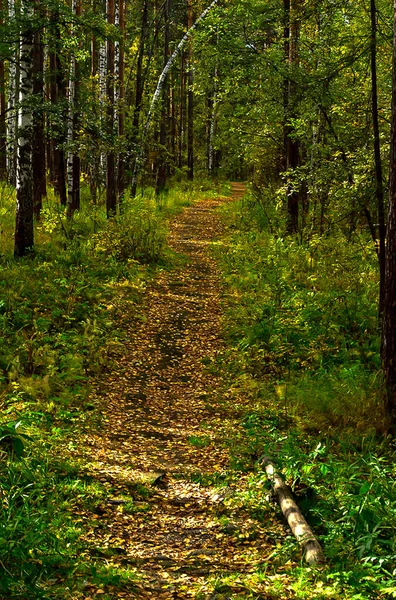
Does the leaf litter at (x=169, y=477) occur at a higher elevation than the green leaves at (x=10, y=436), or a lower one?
lower

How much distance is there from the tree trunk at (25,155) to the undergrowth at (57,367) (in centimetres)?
41

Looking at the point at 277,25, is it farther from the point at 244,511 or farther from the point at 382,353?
the point at 244,511

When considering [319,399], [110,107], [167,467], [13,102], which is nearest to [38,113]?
[110,107]

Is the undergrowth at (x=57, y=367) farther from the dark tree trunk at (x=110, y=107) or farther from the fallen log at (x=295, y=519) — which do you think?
the fallen log at (x=295, y=519)

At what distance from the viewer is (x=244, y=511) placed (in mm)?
5172

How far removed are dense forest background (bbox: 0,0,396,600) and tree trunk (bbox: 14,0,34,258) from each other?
0.03 m

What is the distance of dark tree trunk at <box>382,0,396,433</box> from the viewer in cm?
630

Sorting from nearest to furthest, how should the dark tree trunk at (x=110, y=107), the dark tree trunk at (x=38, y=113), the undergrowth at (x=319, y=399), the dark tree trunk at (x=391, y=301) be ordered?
the undergrowth at (x=319, y=399), the dark tree trunk at (x=391, y=301), the dark tree trunk at (x=38, y=113), the dark tree trunk at (x=110, y=107)

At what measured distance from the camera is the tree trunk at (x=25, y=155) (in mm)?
10844

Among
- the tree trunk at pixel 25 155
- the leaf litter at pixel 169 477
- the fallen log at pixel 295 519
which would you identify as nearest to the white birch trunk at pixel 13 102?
the tree trunk at pixel 25 155

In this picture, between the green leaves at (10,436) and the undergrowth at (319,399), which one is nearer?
the undergrowth at (319,399)

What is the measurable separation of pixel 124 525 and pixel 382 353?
11.9 feet

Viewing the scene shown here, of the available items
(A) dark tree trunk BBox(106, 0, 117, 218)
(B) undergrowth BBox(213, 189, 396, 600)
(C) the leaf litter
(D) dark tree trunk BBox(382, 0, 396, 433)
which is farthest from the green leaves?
(A) dark tree trunk BBox(106, 0, 117, 218)

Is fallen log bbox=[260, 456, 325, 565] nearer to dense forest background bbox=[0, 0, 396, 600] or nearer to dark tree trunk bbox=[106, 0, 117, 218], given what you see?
dense forest background bbox=[0, 0, 396, 600]
